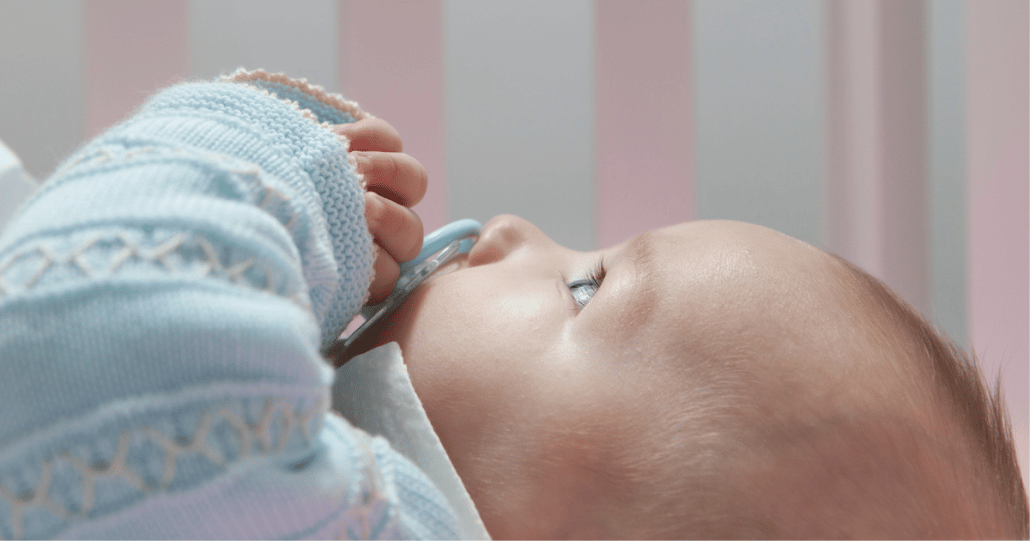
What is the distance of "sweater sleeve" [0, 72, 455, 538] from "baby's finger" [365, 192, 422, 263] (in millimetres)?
138

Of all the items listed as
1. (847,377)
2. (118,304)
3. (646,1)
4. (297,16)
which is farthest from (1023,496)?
(297,16)

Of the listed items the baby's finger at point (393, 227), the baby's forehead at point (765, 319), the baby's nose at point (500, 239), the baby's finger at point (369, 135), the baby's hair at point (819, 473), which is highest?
the baby's finger at point (369, 135)

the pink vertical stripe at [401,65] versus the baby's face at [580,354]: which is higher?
the pink vertical stripe at [401,65]

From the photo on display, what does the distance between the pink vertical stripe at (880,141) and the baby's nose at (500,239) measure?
57 cm

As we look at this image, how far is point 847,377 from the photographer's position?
1.17 feet

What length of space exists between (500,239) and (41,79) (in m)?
0.68

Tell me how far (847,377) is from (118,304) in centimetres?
35

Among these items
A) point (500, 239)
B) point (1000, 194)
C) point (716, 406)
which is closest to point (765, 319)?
point (716, 406)

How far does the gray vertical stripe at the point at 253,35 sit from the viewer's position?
83cm

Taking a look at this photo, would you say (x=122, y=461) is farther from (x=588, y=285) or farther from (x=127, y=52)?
(x=127, y=52)

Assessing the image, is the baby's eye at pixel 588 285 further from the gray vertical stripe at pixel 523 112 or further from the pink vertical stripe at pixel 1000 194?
the pink vertical stripe at pixel 1000 194

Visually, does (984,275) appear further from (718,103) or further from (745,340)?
(745,340)

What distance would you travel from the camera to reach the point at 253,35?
33.0 inches

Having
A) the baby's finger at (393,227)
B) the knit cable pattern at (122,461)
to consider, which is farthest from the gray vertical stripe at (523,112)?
the knit cable pattern at (122,461)
